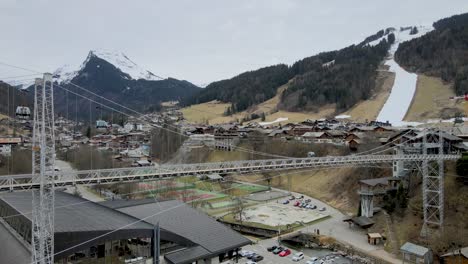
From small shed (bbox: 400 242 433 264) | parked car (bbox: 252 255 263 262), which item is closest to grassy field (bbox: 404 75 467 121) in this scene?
small shed (bbox: 400 242 433 264)

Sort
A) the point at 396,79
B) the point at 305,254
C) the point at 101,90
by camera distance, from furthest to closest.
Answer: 1. the point at 101,90
2. the point at 396,79
3. the point at 305,254

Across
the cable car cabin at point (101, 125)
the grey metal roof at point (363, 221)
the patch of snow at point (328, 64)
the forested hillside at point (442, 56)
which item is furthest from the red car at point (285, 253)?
the patch of snow at point (328, 64)

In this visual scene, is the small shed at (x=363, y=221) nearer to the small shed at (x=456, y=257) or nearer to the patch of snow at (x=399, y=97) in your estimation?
the small shed at (x=456, y=257)

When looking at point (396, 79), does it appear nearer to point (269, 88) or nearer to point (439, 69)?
point (439, 69)

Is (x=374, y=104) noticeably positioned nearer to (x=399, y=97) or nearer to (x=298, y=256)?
(x=399, y=97)

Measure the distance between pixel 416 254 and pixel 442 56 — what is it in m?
79.9

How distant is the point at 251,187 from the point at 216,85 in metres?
85.3

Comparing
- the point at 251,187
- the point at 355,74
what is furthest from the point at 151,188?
the point at 355,74

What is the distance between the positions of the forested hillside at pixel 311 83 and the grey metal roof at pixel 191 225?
6387 centimetres

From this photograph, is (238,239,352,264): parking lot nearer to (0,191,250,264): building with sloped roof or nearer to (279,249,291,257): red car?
(279,249,291,257): red car

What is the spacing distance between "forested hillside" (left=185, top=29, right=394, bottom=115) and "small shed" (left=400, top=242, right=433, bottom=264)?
61.8 meters

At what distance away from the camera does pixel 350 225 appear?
25281mm

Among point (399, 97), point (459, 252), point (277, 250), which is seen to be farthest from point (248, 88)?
point (459, 252)

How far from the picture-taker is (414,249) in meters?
18.5
